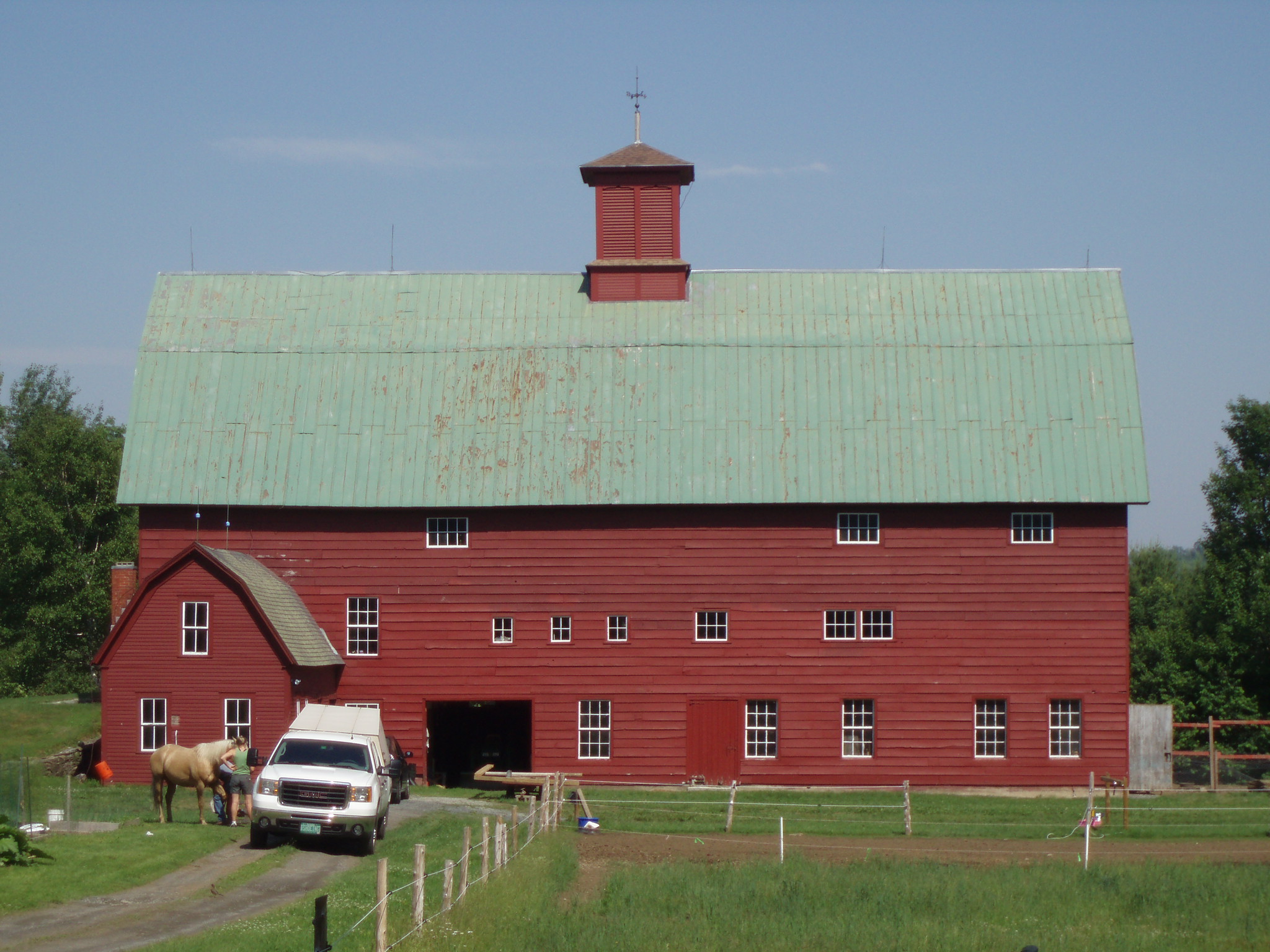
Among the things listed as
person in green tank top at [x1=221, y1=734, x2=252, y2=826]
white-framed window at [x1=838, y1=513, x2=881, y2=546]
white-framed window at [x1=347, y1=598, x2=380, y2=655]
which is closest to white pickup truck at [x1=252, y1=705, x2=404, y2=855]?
person in green tank top at [x1=221, y1=734, x2=252, y2=826]

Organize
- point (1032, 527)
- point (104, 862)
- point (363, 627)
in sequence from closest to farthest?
point (104, 862)
point (1032, 527)
point (363, 627)

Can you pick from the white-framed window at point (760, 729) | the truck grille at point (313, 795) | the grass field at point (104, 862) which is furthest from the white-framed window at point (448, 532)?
the truck grille at point (313, 795)

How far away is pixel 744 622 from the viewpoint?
127 feet

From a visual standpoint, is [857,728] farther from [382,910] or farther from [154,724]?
[382,910]

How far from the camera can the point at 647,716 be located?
127 feet

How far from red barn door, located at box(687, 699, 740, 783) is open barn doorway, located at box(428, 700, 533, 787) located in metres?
5.27

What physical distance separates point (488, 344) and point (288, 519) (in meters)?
7.24

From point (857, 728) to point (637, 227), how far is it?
1555 centimetres

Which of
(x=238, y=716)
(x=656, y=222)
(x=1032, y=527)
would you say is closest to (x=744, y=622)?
(x=1032, y=527)

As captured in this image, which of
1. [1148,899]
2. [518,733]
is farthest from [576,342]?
[1148,899]

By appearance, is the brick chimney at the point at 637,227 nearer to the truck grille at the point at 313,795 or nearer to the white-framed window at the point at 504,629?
the white-framed window at the point at 504,629

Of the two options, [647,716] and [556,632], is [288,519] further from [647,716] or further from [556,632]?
[647,716]

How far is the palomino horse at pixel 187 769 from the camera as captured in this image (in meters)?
27.8

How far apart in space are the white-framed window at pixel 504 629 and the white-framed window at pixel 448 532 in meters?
2.13
